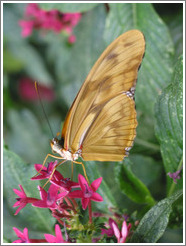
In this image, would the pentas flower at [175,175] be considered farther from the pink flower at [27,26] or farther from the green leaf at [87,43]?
the pink flower at [27,26]

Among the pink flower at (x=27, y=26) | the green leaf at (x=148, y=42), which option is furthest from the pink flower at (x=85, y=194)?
the pink flower at (x=27, y=26)

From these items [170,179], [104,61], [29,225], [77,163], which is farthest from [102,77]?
Answer: [29,225]

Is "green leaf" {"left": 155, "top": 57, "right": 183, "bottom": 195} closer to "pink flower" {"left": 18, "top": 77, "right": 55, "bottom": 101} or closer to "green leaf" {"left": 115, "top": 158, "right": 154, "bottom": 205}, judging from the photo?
"green leaf" {"left": 115, "top": 158, "right": 154, "bottom": 205}

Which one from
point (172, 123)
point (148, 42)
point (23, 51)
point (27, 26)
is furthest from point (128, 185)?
point (23, 51)

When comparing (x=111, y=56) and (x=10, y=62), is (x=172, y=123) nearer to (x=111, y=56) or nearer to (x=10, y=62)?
(x=111, y=56)

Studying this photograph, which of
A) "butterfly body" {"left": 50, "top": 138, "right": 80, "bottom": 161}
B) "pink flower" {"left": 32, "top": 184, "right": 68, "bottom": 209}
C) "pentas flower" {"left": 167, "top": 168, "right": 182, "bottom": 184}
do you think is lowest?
"pink flower" {"left": 32, "top": 184, "right": 68, "bottom": 209}

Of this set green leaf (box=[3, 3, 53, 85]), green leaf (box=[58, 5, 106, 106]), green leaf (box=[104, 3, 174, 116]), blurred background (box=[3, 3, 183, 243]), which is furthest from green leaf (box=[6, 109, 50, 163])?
green leaf (box=[104, 3, 174, 116])
